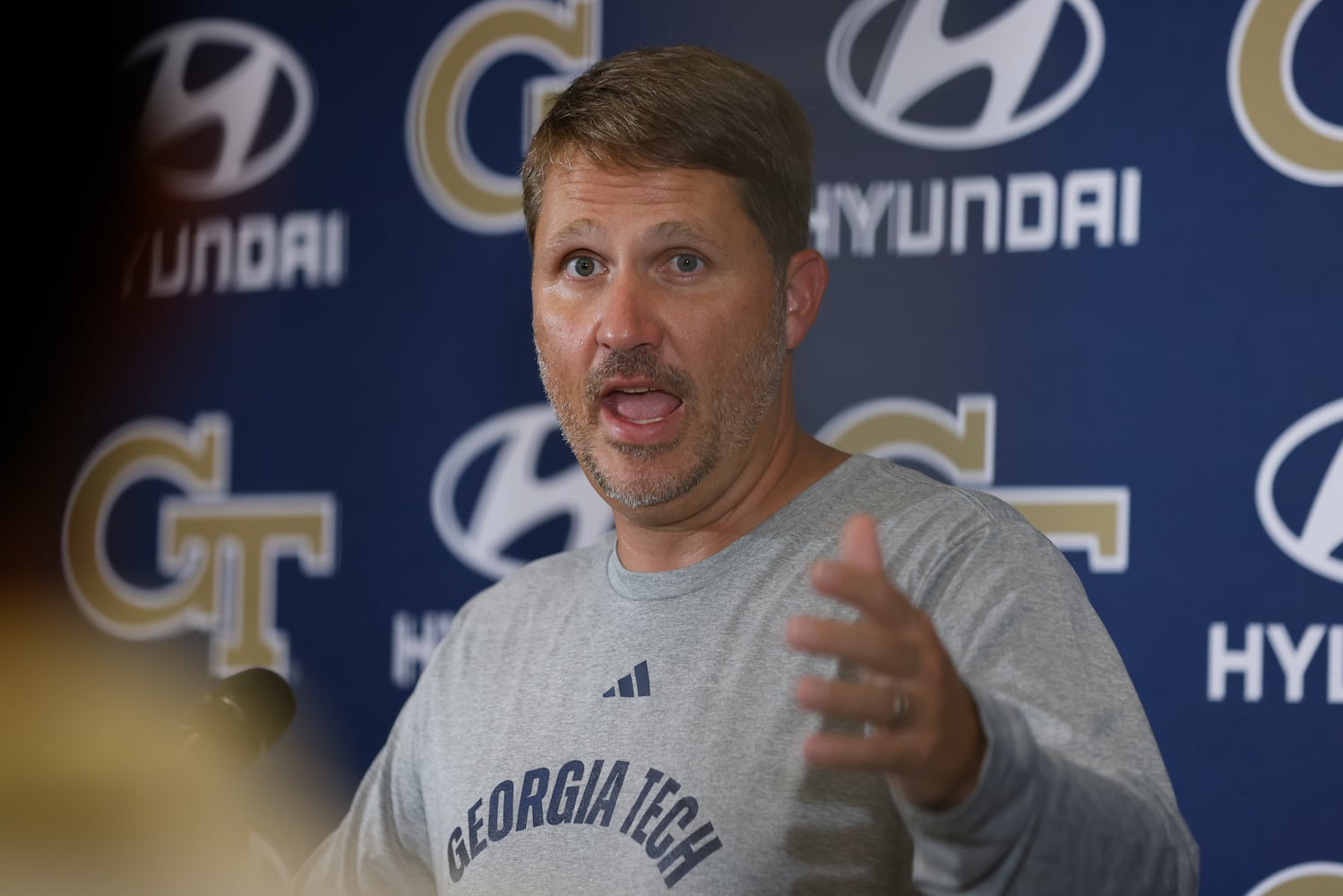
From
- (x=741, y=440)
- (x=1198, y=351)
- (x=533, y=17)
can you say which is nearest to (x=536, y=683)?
(x=741, y=440)

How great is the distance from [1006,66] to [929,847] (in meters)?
1.68

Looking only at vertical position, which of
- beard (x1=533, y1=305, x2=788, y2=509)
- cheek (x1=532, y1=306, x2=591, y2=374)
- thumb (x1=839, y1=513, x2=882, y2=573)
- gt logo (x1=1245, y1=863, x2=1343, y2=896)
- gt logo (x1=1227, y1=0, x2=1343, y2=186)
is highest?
gt logo (x1=1227, y1=0, x2=1343, y2=186)

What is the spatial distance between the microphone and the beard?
427 millimetres

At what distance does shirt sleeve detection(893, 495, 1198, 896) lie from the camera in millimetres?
932

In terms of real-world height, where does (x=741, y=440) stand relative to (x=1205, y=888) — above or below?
above

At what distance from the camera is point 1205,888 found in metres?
2.07

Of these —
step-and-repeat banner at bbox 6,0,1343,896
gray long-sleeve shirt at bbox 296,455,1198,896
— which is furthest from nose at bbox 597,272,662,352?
step-and-repeat banner at bbox 6,0,1343,896

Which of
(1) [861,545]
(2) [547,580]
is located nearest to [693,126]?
(2) [547,580]

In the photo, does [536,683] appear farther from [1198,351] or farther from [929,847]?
[1198,351]

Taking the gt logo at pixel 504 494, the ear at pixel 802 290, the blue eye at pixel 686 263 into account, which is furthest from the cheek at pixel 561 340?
the gt logo at pixel 504 494

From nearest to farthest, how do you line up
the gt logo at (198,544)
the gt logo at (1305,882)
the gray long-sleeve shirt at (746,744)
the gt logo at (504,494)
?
the gray long-sleeve shirt at (746,744), the gt logo at (1305,882), the gt logo at (504,494), the gt logo at (198,544)

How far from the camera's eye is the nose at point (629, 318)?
1480 millimetres

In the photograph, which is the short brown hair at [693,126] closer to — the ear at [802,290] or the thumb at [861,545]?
the ear at [802,290]

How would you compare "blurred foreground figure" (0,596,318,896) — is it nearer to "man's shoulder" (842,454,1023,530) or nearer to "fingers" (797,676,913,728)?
"fingers" (797,676,913,728)
